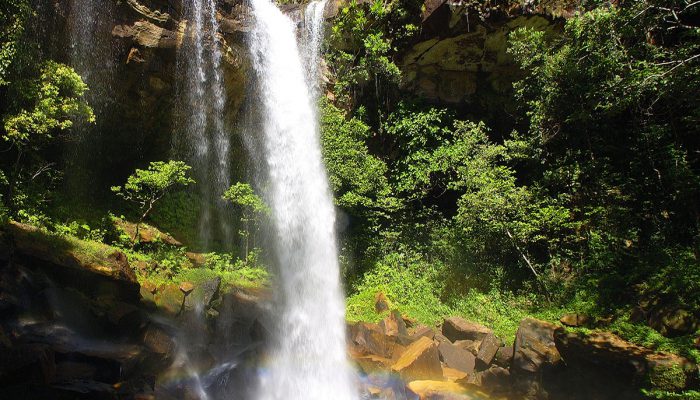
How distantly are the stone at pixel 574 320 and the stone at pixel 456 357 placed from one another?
221 cm

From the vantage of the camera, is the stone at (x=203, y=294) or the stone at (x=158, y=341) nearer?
the stone at (x=158, y=341)

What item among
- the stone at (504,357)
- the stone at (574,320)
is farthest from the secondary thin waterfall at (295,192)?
the stone at (574,320)

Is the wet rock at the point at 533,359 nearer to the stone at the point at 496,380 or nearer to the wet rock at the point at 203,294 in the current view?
the stone at the point at 496,380

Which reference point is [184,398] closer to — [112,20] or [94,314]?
[94,314]

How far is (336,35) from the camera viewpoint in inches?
577

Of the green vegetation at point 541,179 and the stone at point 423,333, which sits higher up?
the green vegetation at point 541,179

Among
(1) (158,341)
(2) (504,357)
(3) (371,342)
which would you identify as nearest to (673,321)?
(2) (504,357)

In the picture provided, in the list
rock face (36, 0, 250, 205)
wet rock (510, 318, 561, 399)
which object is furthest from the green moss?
rock face (36, 0, 250, 205)

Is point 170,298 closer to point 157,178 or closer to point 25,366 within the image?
point 157,178

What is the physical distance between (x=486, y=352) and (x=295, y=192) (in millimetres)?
7722

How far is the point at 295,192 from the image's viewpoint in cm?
1330

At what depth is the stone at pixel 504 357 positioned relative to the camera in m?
8.24

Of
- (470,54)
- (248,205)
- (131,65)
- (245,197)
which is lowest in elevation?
(248,205)

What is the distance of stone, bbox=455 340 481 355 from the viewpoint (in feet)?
29.7
